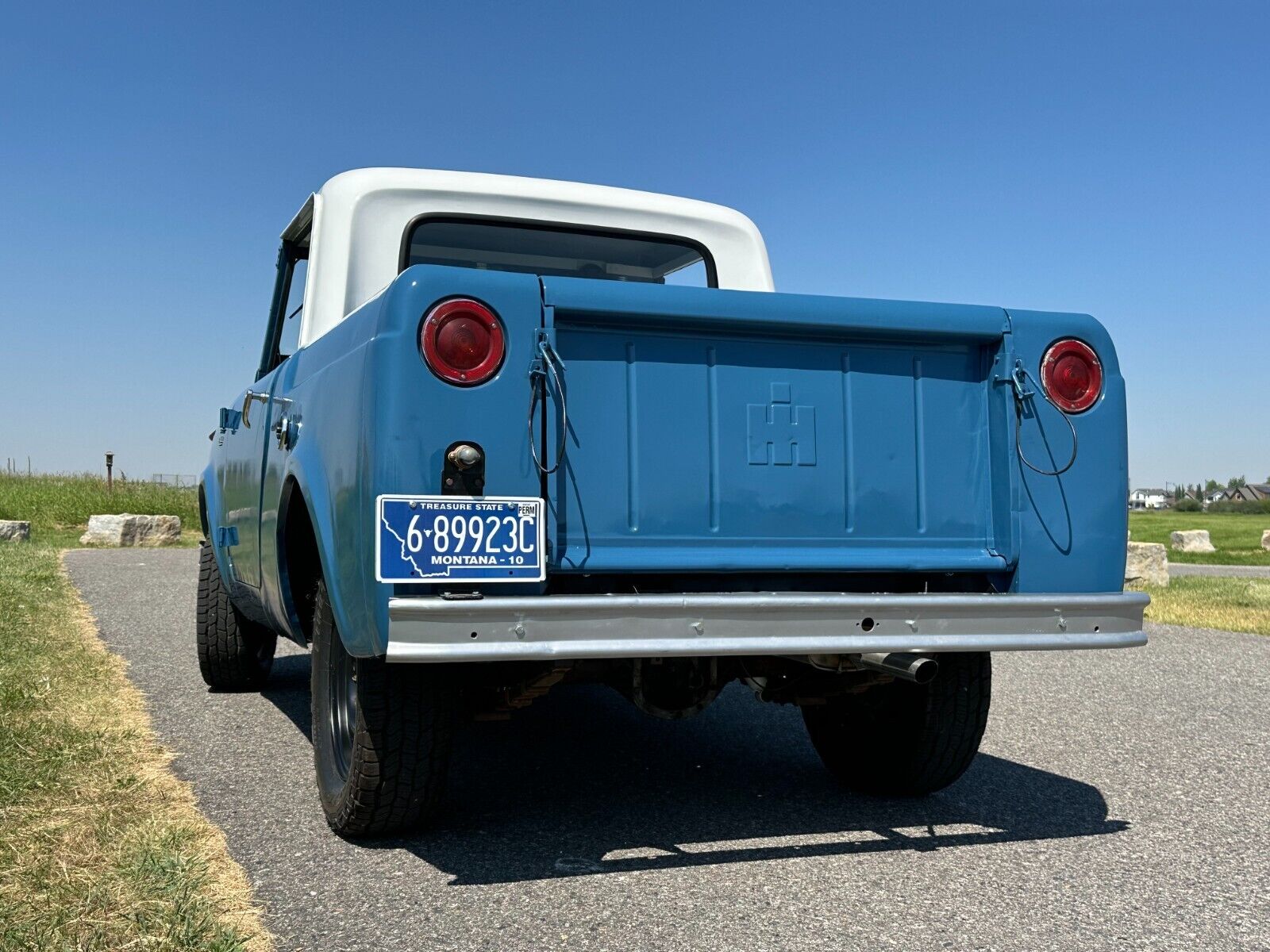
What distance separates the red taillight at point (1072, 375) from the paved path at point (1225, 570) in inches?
575

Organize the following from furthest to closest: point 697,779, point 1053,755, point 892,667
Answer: point 1053,755 → point 697,779 → point 892,667

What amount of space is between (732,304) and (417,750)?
4.84ft

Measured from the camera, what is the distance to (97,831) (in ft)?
10.9

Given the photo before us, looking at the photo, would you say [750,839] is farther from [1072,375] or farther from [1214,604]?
[1214,604]

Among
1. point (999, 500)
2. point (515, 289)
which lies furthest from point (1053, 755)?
point (515, 289)

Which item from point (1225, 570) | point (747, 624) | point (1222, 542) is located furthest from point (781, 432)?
point (1222, 542)

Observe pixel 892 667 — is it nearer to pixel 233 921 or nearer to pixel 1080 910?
pixel 1080 910

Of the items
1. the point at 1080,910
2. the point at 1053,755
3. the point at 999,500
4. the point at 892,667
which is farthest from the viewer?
the point at 1053,755

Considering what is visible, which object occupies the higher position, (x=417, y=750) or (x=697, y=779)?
(x=417, y=750)

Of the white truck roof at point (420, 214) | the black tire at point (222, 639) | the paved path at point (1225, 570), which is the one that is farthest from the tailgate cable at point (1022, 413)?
the paved path at point (1225, 570)

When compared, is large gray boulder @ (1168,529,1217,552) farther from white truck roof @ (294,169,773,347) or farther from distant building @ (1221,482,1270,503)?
distant building @ (1221,482,1270,503)

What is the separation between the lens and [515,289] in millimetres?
3012

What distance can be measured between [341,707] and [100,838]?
2.37ft

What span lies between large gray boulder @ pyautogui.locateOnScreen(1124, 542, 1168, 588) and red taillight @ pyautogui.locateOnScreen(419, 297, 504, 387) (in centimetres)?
1368
